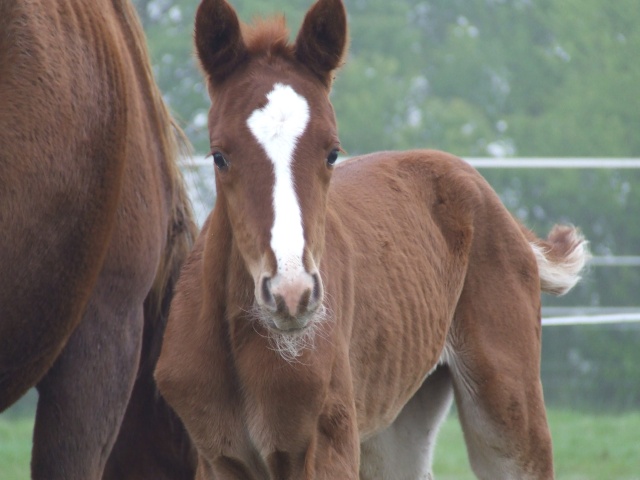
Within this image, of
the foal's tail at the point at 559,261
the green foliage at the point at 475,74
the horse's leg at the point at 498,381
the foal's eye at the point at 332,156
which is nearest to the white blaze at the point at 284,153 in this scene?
the foal's eye at the point at 332,156

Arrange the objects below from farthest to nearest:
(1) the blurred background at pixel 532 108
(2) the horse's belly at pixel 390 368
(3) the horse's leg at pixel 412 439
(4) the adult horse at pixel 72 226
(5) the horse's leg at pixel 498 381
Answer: (1) the blurred background at pixel 532 108 < (3) the horse's leg at pixel 412 439 < (5) the horse's leg at pixel 498 381 < (2) the horse's belly at pixel 390 368 < (4) the adult horse at pixel 72 226

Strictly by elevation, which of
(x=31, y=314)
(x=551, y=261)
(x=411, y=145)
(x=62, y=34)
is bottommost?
(x=411, y=145)

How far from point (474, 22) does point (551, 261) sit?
1825cm

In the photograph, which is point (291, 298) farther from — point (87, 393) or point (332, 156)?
point (87, 393)

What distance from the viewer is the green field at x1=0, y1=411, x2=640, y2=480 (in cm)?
638

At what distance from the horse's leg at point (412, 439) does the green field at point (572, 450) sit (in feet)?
8.08

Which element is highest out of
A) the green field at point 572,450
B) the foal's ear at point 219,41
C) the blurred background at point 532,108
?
the foal's ear at point 219,41

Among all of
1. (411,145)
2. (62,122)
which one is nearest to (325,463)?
(62,122)

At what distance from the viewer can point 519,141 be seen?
1839 centimetres

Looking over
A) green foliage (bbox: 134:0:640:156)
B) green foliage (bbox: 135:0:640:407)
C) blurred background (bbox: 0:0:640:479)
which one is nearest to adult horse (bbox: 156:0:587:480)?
blurred background (bbox: 0:0:640:479)

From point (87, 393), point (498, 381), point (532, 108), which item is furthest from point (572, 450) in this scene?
point (532, 108)

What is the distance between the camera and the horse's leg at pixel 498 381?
3594mm

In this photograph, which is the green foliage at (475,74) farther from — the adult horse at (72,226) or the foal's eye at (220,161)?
the foal's eye at (220,161)

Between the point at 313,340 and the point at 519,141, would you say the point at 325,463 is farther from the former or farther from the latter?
the point at 519,141
